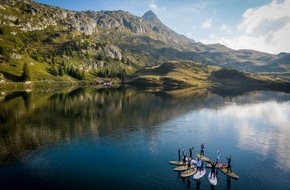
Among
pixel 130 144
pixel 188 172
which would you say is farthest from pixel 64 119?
pixel 188 172

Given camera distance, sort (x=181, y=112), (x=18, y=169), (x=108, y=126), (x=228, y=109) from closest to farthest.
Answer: (x=18, y=169) < (x=108, y=126) < (x=181, y=112) < (x=228, y=109)

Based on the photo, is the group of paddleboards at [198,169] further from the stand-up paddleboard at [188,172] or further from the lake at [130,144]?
the lake at [130,144]

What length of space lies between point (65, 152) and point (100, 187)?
29.3m

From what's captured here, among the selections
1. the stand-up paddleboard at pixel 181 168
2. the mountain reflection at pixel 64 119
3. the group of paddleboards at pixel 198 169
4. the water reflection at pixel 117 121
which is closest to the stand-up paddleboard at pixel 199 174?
the group of paddleboards at pixel 198 169

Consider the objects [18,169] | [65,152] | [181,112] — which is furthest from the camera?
[181,112]

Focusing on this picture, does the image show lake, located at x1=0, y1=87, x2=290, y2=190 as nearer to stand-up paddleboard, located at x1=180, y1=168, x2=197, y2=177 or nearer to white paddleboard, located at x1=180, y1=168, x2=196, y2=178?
white paddleboard, located at x1=180, y1=168, x2=196, y2=178

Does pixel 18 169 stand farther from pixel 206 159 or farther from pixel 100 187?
pixel 206 159

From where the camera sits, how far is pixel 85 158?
81500mm

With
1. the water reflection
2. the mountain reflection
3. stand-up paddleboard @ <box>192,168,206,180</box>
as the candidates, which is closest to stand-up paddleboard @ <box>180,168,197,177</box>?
stand-up paddleboard @ <box>192,168,206,180</box>

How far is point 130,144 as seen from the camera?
96.1m

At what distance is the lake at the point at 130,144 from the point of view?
6575 centimetres

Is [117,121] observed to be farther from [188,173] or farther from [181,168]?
[188,173]

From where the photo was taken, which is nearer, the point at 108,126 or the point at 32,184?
the point at 32,184

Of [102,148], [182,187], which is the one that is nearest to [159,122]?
[102,148]
